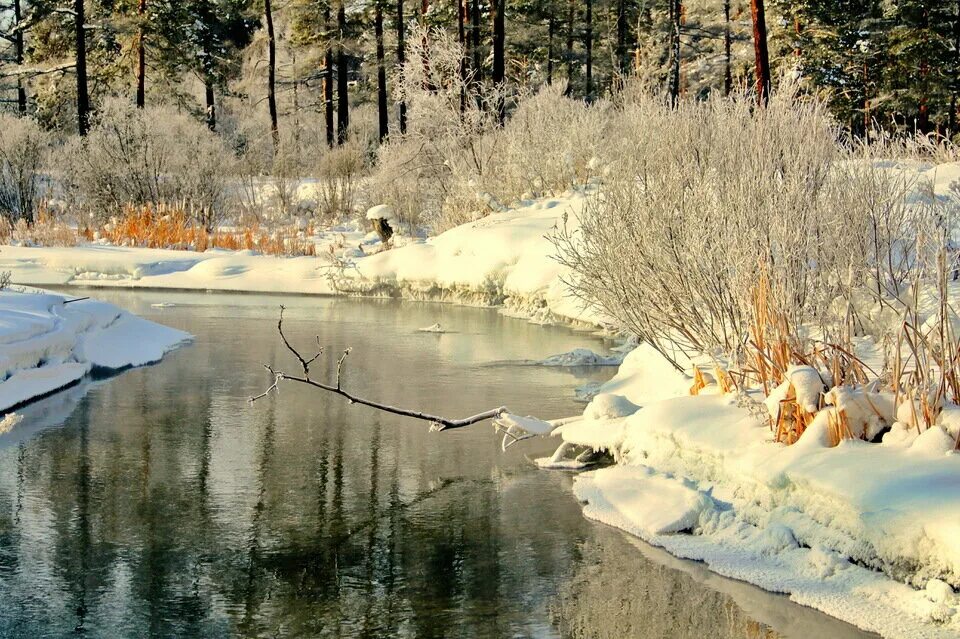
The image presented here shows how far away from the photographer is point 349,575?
21.3ft

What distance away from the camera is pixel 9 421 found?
10.1 meters

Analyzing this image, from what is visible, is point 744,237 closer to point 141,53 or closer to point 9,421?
point 9,421

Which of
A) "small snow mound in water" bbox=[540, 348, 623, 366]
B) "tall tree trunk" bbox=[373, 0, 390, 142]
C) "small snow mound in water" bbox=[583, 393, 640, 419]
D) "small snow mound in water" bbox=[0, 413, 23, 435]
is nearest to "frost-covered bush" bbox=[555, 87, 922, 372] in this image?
"small snow mound in water" bbox=[583, 393, 640, 419]

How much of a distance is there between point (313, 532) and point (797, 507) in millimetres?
2925

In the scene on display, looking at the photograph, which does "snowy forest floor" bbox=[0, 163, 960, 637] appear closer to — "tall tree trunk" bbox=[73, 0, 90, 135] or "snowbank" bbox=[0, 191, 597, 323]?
"snowbank" bbox=[0, 191, 597, 323]

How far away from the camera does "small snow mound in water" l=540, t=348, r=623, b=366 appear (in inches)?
547

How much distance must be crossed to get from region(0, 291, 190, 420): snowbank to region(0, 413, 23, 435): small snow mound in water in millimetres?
415

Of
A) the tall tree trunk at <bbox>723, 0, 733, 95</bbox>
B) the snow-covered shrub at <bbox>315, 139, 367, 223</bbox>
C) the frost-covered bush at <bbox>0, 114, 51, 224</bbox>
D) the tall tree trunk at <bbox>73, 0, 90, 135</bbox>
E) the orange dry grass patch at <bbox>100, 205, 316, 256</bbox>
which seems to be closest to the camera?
the orange dry grass patch at <bbox>100, 205, 316, 256</bbox>

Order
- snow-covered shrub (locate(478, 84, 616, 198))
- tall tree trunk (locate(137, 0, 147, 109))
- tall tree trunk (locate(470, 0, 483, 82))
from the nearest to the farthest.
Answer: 1. snow-covered shrub (locate(478, 84, 616, 198))
2. tall tree trunk (locate(470, 0, 483, 82))
3. tall tree trunk (locate(137, 0, 147, 109))

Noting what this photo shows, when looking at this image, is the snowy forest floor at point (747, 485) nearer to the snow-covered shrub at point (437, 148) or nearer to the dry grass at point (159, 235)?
the dry grass at point (159, 235)

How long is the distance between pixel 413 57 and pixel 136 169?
7.22 meters

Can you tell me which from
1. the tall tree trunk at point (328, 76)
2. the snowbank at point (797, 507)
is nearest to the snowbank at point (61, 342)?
the snowbank at point (797, 507)

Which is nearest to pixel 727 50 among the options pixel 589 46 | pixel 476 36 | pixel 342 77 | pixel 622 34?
pixel 622 34

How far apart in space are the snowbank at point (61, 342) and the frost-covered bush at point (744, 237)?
5348mm
